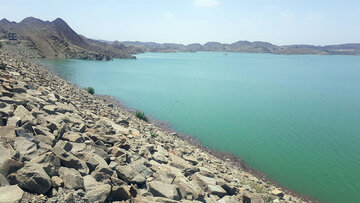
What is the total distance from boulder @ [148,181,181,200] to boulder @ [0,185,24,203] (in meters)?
3.35

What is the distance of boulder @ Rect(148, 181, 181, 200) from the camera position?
280 inches

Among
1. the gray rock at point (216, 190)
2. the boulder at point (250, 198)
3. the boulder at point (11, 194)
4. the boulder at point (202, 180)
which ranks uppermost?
the boulder at point (11, 194)

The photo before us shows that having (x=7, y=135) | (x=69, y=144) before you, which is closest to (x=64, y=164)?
(x=69, y=144)

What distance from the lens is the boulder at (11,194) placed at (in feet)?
16.0

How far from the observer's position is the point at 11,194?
503 cm

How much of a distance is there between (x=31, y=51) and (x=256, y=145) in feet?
272

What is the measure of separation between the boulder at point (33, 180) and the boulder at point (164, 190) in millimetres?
2800

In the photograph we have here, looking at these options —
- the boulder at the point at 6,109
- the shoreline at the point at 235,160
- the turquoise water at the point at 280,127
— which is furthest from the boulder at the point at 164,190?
the turquoise water at the point at 280,127

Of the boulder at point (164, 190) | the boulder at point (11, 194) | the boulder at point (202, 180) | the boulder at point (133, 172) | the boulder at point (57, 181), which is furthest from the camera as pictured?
the boulder at point (202, 180)

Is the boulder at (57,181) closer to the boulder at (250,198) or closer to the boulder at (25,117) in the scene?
the boulder at (25,117)

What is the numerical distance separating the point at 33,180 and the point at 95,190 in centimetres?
139

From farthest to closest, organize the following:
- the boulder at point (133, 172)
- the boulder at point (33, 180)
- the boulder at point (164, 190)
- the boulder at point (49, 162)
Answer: the boulder at point (133, 172)
the boulder at point (164, 190)
the boulder at point (49, 162)
the boulder at point (33, 180)

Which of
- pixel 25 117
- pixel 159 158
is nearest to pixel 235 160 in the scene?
pixel 159 158

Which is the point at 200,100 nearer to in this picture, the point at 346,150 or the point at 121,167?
the point at 346,150
